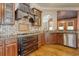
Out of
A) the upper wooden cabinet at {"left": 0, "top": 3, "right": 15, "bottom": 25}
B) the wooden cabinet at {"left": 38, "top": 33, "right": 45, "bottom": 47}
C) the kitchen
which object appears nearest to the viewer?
the upper wooden cabinet at {"left": 0, "top": 3, "right": 15, "bottom": 25}

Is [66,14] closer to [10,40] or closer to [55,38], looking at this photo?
[55,38]

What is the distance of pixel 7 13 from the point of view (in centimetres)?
226

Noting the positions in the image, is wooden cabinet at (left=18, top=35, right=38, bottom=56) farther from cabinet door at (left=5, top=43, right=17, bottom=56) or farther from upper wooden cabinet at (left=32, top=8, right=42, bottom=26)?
upper wooden cabinet at (left=32, top=8, right=42, bottom=26)

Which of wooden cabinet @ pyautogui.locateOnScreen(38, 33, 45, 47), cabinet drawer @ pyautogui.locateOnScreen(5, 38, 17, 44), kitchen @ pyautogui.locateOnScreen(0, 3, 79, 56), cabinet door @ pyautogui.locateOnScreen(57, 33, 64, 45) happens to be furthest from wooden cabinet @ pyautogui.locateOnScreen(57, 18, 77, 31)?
cabinet drawer @ pyautogui.locateOnScreen(5, 38, 17, 44)

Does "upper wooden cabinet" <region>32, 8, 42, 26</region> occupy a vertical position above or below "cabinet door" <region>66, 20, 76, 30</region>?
above

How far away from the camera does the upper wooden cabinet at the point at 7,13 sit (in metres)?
2.18

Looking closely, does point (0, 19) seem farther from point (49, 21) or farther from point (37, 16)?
point (49, 21)

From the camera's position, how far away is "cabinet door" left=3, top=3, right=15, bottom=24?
87.7 inches

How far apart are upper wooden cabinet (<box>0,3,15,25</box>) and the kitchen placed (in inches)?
0.7

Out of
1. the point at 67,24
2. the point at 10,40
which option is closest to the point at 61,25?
the point at 67,24

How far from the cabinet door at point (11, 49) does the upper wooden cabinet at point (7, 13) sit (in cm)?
42

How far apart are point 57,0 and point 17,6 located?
782mm

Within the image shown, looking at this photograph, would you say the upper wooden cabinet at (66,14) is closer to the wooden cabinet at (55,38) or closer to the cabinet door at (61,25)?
the cabinet door at (61,25)

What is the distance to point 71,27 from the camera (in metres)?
2.42
